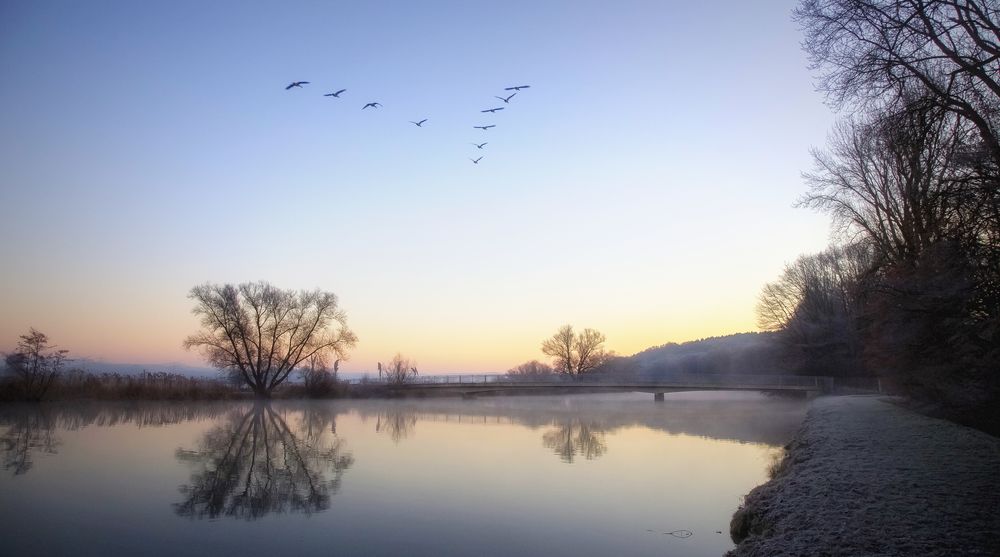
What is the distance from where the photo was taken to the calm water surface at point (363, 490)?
32.1 ft

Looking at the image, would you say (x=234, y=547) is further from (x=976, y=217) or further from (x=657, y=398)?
(x=657, y=398)

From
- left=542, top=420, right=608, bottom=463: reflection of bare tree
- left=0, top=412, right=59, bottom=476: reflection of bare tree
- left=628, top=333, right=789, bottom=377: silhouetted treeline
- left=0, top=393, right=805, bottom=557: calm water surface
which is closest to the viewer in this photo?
left=0, top=393, right=805, bottom=557: calm water surface

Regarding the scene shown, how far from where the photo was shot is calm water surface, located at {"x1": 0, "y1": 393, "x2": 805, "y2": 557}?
9797mm

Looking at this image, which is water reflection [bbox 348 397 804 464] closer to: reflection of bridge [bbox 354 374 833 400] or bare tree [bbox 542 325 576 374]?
reflection of bridge [bbox 354 374 833 400]

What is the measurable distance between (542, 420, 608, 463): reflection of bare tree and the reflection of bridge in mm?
25730

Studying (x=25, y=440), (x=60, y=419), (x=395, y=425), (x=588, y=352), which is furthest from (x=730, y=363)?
(x=25, y=440)

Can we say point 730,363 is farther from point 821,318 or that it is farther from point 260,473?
point 260,473

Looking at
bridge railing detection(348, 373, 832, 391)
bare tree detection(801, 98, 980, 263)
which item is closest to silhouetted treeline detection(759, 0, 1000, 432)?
bare tree detection(801, 98, 980, 263)

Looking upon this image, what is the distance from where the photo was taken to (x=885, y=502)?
327 inches

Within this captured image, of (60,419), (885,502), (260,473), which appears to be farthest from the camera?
(60,419)

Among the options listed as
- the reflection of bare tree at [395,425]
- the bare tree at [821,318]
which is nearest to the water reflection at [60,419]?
the reflection of bare tree at [395,425]

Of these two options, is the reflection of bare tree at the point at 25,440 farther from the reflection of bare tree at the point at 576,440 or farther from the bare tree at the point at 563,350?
the bare tree at the point at 563,350

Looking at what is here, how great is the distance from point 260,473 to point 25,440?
11.7 metres

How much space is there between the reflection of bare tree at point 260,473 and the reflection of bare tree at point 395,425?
9.40 feet
